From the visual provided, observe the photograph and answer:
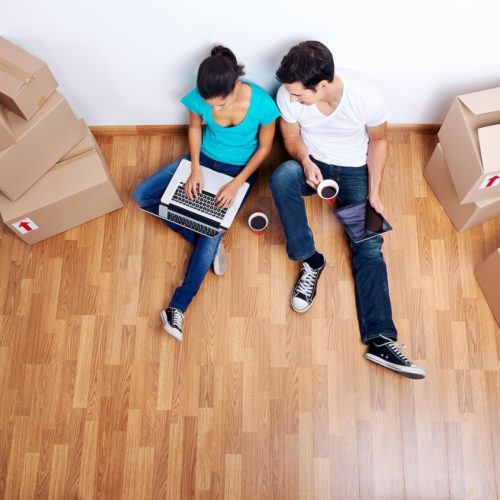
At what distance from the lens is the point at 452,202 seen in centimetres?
224

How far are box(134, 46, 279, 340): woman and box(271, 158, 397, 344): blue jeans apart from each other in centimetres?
15

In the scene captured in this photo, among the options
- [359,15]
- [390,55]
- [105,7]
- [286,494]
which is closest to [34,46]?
[105,7]

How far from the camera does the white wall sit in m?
1.81

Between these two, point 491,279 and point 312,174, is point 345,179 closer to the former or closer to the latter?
point 312,174

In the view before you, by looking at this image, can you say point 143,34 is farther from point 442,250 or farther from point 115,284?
point 442,250

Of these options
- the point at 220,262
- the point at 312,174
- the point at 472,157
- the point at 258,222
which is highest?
the point at 472,157

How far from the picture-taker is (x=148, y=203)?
2264mm

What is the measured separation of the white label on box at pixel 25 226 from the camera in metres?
2.14

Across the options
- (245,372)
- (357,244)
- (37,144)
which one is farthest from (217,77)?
(245,372)

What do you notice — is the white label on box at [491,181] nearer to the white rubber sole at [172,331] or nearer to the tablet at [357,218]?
the tablet at [357,218]

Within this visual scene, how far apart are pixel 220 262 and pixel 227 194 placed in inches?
12.0

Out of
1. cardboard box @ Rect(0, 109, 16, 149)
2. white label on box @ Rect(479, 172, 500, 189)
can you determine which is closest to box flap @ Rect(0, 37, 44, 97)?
cardboard box @ Rect(0, 109, 16, 149)

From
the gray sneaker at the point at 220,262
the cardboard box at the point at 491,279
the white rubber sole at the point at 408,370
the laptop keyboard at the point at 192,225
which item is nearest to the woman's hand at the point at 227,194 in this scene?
the laptop keyboard at the point at 192,225

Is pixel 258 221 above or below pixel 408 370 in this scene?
above
